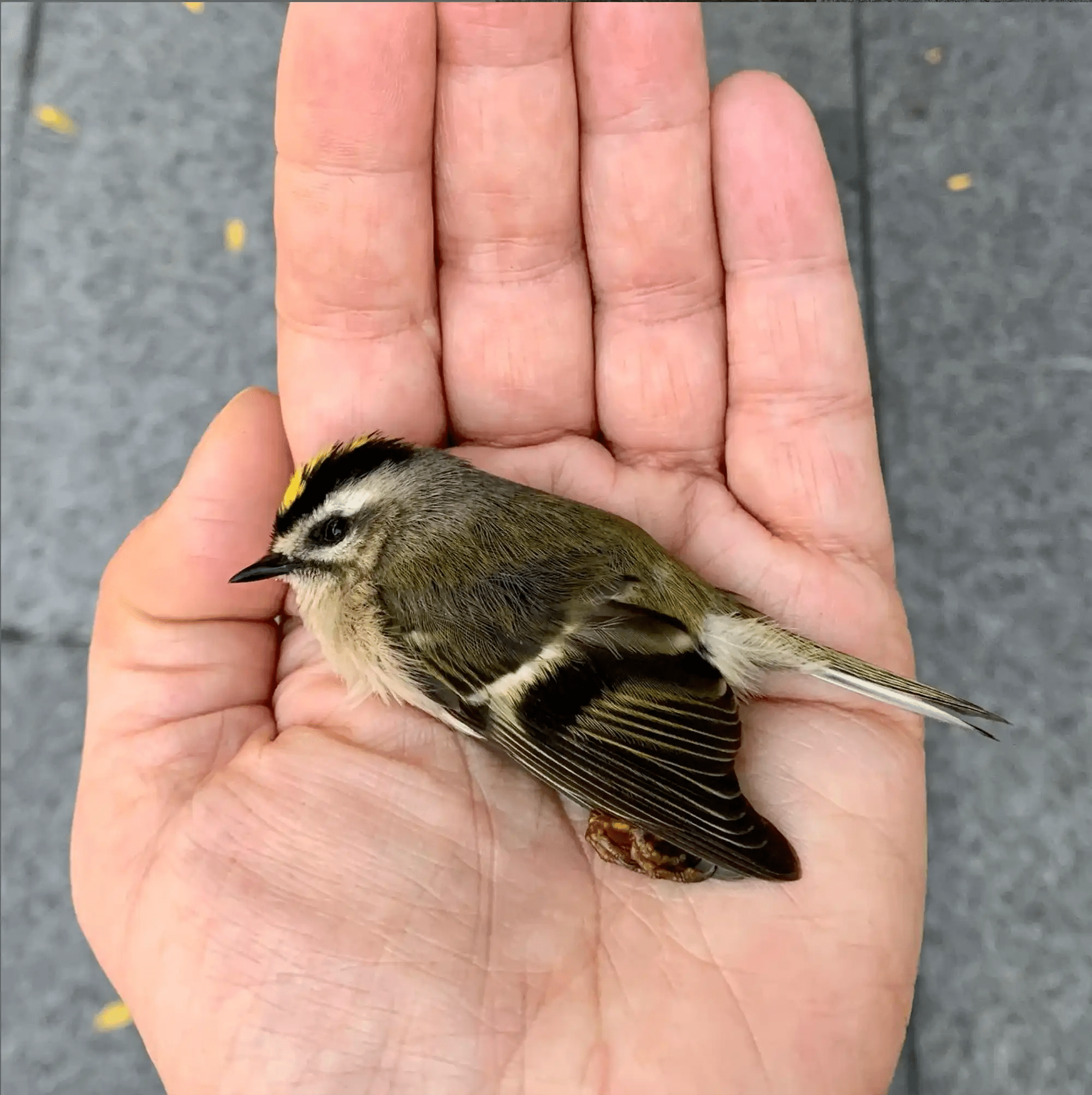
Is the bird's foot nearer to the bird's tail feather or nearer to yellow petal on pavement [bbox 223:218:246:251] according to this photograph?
the bird's tail feather

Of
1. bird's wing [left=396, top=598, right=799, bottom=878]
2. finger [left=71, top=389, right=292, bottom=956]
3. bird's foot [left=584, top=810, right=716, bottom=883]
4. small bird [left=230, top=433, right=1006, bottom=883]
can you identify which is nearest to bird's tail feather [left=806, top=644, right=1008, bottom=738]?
small bird [left=230, top=433, right=1006, bottom=883]

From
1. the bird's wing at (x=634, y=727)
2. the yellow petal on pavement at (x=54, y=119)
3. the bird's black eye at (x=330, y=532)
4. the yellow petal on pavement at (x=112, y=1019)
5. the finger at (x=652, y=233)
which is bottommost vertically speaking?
the yellow petal on pavement at (x=112, y=1019)

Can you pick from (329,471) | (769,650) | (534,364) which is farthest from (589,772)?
(534,364)

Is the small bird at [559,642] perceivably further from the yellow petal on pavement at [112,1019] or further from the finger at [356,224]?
the yellow petal on pavement at [112,1019]

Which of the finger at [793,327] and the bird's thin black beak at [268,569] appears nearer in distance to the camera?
the bird's thin black beak at [268,569]

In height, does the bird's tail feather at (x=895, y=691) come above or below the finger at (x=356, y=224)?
below

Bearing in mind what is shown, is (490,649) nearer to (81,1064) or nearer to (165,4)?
(81,1064)

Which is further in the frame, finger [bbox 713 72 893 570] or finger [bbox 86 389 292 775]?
finger [bbox 713 72 893 570]

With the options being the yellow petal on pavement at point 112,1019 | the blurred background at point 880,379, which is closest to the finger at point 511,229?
the blurred background at point 880,379
